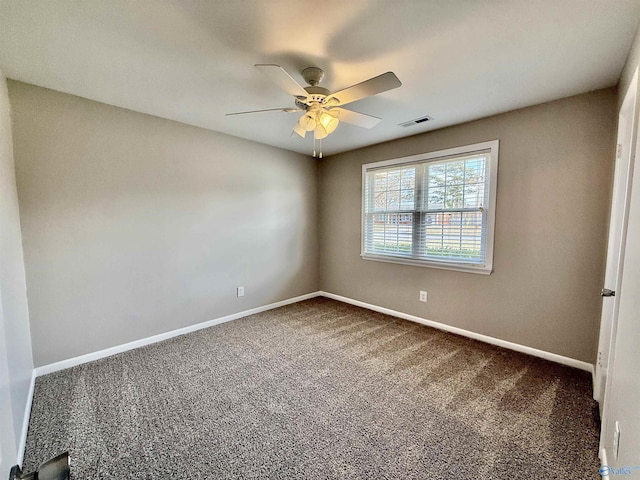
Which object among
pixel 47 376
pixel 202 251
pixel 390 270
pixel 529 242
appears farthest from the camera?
pixel 390 270

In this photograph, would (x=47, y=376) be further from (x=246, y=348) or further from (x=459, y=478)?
(x=459, y=478)

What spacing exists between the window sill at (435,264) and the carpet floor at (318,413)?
2.51 feet

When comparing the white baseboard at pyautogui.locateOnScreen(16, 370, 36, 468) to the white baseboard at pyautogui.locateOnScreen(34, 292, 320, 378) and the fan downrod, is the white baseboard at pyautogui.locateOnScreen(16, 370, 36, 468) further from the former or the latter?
the fan downrod

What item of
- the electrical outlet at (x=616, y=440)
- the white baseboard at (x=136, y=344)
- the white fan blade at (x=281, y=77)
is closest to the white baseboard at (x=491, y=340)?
the electrical outlet at (x=616, y=440)

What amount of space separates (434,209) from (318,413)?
247 centimetres

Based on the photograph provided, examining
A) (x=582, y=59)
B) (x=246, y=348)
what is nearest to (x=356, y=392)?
(x=246, y=348)

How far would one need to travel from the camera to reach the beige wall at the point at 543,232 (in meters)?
2.21

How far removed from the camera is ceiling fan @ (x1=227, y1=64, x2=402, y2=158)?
5.21 ft

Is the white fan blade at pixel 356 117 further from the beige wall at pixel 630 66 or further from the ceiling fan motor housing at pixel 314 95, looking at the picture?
the beige wall at pixel 630 66

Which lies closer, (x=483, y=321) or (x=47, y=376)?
(x=47, y=376)

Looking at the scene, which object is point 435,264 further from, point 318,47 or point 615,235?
point 318,47

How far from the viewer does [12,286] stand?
5.51ft

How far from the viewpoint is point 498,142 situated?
2.67m

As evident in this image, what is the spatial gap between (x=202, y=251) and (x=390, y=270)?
7.87 ft
